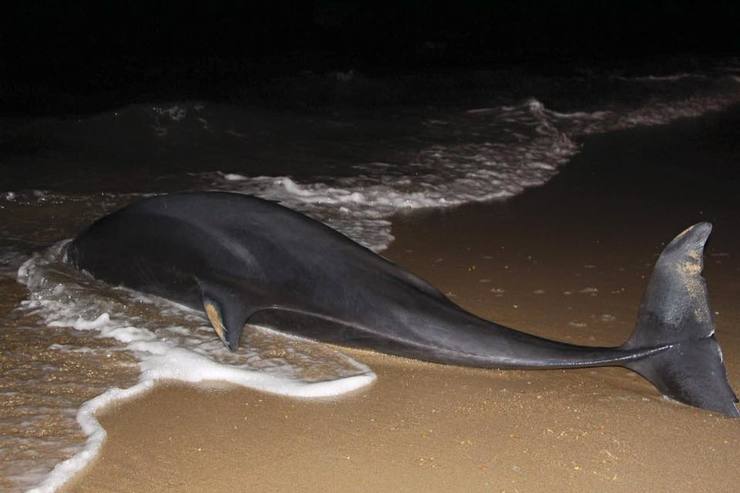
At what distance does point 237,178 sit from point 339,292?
4.35 metres

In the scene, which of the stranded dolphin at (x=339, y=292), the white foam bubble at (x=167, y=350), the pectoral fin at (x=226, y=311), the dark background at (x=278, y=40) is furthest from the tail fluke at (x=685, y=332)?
the dark background at (x=278, y=40)

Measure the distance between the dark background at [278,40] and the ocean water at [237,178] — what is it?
9.19 feet

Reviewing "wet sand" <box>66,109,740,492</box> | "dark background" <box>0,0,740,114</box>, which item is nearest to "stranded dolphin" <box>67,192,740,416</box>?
"wet sand" <box>66,109,740,492</box>

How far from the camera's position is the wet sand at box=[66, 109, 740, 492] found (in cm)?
340

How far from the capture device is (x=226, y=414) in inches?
154

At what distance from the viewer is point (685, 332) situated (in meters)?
3.94

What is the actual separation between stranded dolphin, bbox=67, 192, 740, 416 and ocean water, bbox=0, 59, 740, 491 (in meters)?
0.19

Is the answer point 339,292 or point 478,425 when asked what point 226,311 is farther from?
point 478,425

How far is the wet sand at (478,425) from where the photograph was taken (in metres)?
3.40

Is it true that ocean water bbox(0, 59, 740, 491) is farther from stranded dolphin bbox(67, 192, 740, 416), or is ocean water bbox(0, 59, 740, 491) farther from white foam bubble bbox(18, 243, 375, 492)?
stranded dolphin bbox(67, 192, 740, 416)

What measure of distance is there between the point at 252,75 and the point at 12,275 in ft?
45.2

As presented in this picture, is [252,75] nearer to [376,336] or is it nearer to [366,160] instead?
[366,160]

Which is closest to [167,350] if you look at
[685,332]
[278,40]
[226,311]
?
[226,311]

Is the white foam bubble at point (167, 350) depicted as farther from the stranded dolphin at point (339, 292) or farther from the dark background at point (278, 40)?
the dark background at point (278, 40)
